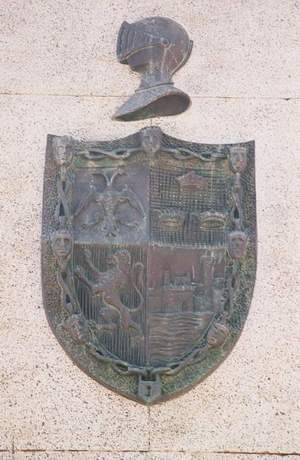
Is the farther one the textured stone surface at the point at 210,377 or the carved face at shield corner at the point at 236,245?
the carved face at shield corner at the point at 236,245

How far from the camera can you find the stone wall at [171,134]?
317cm

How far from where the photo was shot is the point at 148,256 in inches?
128

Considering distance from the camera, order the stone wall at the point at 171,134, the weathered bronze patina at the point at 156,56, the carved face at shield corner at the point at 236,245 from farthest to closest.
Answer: the weathered bronze patina at the point at 156,56
the carved face at shield corner at the point at 236,245
the stone wall at the point at 171,134

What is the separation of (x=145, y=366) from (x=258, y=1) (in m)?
1.83

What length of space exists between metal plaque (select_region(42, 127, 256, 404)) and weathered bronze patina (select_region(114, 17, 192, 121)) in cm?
22

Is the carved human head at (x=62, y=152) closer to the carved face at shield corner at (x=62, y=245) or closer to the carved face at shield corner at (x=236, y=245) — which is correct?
the carved face at shield corner at (x=62, y=245)

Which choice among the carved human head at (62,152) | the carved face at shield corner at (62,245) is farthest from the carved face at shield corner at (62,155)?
the carved face at shield corner at (62,245)

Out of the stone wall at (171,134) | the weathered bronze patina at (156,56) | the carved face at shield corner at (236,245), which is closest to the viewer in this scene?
the stone wall at (171,134)

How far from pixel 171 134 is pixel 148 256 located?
607mm

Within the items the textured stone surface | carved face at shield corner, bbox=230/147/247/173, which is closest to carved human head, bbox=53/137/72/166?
the textured stone surface

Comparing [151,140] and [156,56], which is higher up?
[156,56]

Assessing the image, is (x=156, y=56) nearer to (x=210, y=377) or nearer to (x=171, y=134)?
(x=171, y=134)

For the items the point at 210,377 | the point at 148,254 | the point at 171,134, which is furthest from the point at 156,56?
the point at 210,377

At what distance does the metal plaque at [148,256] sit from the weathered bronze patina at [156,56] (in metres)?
0.22
